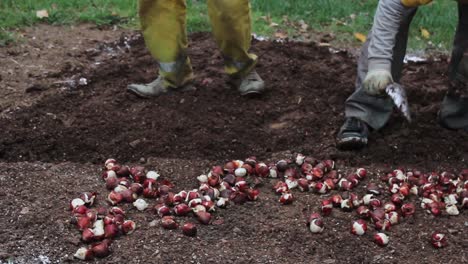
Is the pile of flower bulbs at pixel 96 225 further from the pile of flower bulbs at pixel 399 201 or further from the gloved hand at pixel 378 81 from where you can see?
the gloved hand at pixel 378 81

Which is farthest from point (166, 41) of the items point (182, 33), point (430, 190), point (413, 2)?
point (430, 190)

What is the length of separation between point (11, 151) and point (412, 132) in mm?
2366

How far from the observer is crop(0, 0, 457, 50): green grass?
645 cm

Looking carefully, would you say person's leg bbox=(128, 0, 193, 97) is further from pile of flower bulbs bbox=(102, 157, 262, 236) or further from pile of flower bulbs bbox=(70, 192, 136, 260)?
pile of flower bulbs bbox=(70, 192, 136, 260)

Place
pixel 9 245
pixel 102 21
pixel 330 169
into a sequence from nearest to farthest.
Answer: pixel 9 245 < pixel 330 169 < pixel 102 21

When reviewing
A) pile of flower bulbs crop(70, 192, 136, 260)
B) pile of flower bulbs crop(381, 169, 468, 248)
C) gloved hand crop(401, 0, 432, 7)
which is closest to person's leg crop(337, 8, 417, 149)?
pile of flower bulbs crop(381, 169, 468, 248)

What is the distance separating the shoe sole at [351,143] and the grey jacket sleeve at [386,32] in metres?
0.54

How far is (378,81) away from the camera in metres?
3.75

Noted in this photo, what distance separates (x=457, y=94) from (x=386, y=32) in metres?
0.92

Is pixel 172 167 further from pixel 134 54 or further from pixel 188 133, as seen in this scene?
pixel 134 54

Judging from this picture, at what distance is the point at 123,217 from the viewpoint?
11.4 feet

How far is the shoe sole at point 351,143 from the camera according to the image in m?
4.21

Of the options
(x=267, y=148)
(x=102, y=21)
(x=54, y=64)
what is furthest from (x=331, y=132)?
(x=102, y=21)

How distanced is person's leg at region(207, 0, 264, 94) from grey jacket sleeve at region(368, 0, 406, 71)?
1075mm
